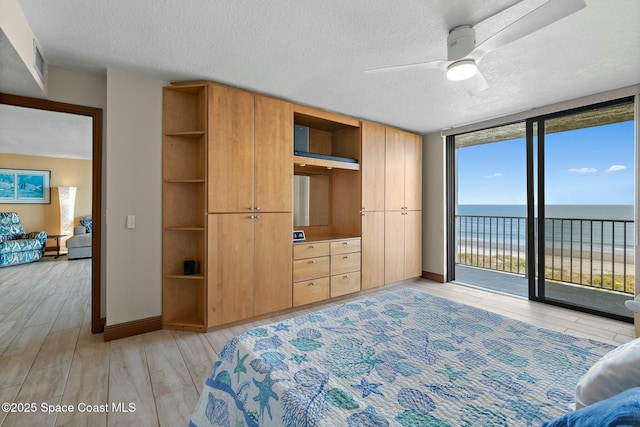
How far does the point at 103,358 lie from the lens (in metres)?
2.26

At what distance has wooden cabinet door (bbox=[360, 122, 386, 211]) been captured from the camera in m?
3.93

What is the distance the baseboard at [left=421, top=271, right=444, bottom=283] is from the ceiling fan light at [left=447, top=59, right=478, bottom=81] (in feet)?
11.3

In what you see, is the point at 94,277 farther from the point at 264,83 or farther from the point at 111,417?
the point at 264,83

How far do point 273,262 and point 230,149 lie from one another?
131 centimetres

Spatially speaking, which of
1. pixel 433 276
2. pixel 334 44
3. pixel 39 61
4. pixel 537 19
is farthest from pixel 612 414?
pixel 433 276

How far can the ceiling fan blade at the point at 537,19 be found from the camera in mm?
1313

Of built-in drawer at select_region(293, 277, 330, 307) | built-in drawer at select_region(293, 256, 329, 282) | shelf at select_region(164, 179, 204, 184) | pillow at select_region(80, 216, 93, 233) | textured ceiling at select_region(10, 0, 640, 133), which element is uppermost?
textured ceiling at select_region(10, 0, 640, 133)

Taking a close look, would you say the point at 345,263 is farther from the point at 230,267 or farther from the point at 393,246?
the point at 230,267

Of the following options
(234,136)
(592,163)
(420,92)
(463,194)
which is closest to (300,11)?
(234,136)

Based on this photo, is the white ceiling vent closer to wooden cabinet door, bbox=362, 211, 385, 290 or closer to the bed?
the bed

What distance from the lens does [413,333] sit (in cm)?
146

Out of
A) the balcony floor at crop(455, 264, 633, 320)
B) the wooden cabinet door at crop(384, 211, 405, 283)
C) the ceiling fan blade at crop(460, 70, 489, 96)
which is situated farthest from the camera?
the wooden cabinet door at crop(384, 211, 405, 283)

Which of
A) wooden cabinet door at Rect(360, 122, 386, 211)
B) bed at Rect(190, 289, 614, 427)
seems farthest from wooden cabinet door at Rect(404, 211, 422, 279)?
bed at Rect(190, 289, 614, 427)

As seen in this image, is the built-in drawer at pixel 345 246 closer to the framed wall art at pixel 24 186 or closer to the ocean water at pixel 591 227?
the ocean water at pixel 591 227
